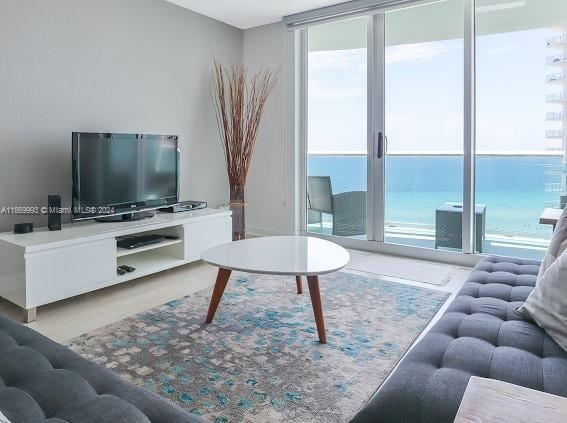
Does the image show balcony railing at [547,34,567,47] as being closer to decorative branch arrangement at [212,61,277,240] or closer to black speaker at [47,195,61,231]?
decorative branch arrangement at [212,61,277,240]

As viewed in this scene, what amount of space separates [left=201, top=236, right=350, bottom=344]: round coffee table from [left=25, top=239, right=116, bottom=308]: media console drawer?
2.66 feet

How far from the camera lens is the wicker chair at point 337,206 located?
164 inches

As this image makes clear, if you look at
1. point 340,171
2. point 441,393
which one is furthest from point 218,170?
point 441,393

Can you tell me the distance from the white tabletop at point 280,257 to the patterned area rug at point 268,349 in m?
0.37

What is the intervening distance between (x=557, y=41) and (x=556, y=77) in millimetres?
273

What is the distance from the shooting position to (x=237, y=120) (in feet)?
14.0

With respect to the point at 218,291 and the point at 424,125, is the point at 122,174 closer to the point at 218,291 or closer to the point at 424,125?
the point at 218,291

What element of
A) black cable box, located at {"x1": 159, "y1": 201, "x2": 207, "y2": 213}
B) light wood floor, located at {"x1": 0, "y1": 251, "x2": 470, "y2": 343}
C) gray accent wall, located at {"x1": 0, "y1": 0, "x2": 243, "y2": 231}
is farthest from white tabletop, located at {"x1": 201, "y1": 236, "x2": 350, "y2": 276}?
gray accent wall, located at {"x1": 0, "y1": 0, "x2": 243, "y2": 231}

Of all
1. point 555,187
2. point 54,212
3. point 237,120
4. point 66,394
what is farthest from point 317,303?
point 237,120

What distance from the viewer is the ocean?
11.0 ft

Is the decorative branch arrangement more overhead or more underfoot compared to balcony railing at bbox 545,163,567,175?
more overhead

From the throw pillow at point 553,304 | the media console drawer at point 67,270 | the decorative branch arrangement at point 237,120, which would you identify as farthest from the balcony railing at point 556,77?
the media console drawer at point 67,270

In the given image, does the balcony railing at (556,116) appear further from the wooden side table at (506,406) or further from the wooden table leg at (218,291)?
the wooden side table at (506,406)

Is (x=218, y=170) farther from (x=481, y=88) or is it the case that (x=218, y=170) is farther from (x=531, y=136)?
(x=531, y=136)
